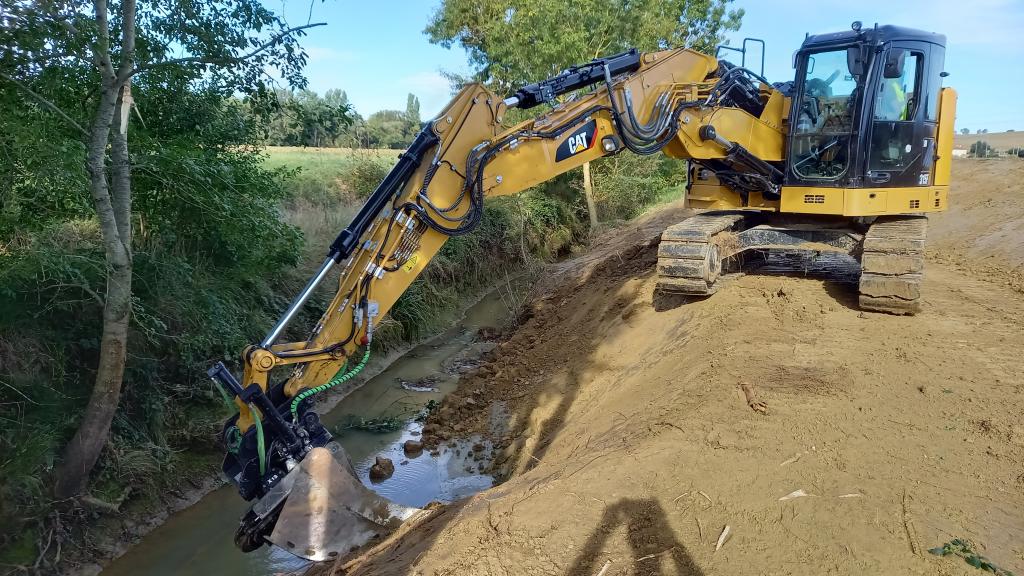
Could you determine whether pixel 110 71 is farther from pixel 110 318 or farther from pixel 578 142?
pixel 578 142

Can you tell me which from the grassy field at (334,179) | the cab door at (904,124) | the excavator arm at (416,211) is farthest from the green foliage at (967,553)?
the grassy field at (334,179)

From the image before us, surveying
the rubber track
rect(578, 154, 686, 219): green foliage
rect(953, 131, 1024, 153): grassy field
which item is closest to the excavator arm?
the rubber track

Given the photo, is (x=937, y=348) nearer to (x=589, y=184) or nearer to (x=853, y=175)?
(x=853, y=175)

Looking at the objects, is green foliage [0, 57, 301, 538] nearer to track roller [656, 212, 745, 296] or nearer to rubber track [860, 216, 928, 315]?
track roller [656, 212, 745, 296]

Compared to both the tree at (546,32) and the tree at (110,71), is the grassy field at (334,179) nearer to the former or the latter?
the tree at (546,32)

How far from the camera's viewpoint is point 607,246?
642 inches

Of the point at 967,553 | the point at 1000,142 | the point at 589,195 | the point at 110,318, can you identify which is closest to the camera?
the point at 967,553

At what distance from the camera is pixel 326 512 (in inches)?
202

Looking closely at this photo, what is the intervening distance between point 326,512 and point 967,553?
13.7ft

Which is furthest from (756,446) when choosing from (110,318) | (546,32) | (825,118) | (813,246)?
(546,32)

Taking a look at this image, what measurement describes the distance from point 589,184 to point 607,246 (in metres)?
3.80

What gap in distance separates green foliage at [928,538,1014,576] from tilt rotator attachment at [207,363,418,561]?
3885 mm

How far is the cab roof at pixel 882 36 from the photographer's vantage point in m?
7.11

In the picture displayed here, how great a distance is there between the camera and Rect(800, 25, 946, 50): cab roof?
711 centimetres
